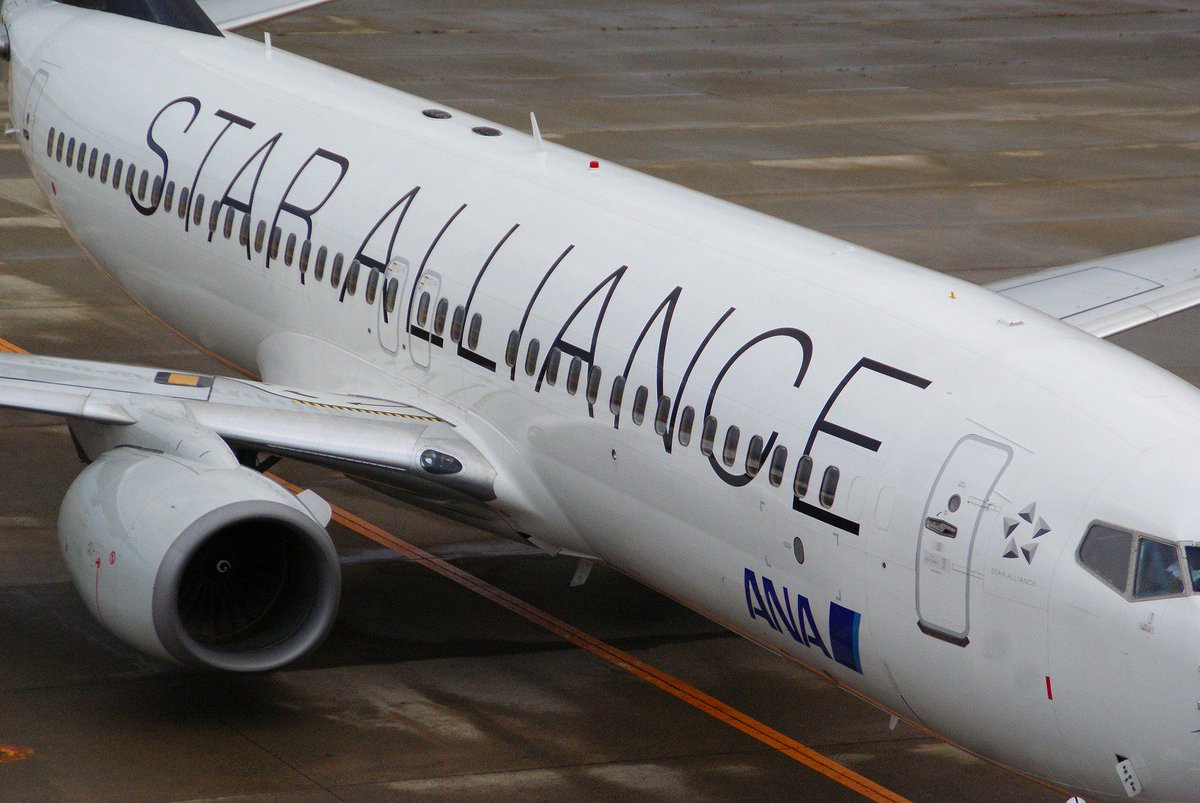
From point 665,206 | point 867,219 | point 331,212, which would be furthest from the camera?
point 867,219

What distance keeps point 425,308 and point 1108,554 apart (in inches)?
292

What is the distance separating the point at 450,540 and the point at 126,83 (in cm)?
655

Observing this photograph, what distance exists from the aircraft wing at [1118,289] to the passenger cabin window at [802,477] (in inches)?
222

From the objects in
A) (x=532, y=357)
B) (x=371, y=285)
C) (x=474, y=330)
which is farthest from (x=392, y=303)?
(x=532, y=357)

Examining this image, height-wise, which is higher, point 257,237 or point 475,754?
point 257,237

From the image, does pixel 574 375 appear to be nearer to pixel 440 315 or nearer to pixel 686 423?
pixel 686 423

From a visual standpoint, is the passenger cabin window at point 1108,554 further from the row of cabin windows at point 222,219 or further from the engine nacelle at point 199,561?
the row of cabin windows at point 222,219

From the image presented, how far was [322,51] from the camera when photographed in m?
45.4

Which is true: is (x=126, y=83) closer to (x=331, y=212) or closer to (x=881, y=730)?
(x=331, y=212)

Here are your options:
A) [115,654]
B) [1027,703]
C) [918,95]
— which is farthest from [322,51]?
[1027,703]

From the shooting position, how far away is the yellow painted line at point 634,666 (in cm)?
1453

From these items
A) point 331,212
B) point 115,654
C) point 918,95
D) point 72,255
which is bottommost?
point 115,654

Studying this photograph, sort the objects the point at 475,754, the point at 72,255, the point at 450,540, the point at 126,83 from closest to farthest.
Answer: the point at 475,754, the point at 450,540, the point at 126,83, the point at 72,255

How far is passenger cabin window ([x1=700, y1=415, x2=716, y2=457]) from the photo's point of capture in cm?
1358
